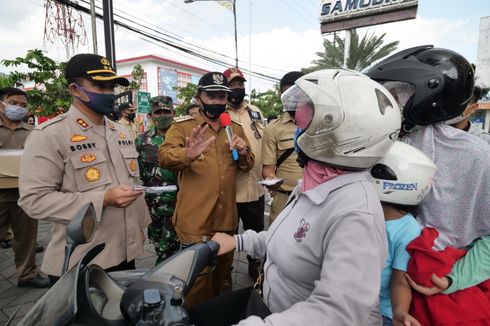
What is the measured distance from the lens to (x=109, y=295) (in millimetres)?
1104

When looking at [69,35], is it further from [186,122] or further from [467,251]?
[467,251]

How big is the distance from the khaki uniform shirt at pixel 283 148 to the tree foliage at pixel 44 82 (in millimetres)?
5732

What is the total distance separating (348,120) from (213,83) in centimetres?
192

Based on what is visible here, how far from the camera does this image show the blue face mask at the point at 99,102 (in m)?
2.12

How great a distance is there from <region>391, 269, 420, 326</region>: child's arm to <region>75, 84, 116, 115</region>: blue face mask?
2.07 m

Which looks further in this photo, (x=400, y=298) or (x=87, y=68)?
(x=87, y=68)

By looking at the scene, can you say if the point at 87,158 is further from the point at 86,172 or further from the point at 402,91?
the point at 402,91

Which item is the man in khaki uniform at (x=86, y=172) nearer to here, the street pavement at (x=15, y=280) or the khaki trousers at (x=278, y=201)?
the street pavement at (x=15, y=280)

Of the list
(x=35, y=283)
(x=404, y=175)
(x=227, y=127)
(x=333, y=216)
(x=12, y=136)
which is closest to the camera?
(x=333, y=216)

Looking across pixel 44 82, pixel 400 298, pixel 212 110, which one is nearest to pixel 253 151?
pixel 212 110

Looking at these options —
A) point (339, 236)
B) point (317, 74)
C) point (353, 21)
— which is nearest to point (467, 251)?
point (339, 236)

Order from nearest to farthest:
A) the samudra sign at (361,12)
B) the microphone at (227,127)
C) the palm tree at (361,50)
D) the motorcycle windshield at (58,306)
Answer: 1. the motorcycle windshield at (58,306)
2. the microphone at (227,127)
3. the samudra sign at (361,12)
4. the palm tree at (361,50)

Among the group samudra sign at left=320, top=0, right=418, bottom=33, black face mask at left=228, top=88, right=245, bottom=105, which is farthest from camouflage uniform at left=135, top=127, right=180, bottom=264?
samudra sign at left=320, top=0, right=418, bottom=33

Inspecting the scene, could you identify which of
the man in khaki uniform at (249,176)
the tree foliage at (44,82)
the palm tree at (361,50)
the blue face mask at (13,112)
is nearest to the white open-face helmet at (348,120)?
the man in khaki uniform at (249,176)
